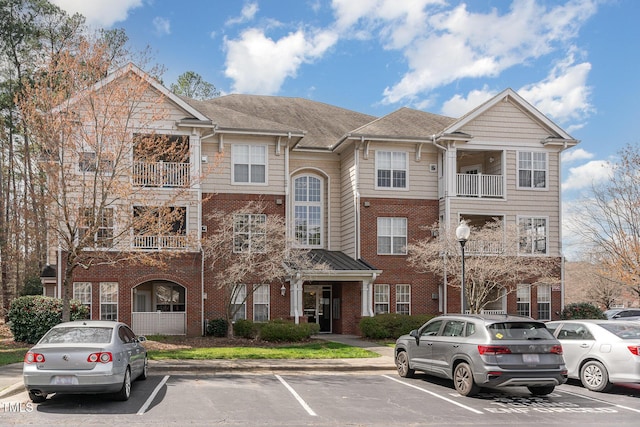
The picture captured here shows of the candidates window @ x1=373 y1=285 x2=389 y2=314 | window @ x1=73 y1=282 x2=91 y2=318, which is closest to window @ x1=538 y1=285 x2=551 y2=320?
window @ x1=373 y1=285 x2=389 y2=314

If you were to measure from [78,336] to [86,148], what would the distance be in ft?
29.1

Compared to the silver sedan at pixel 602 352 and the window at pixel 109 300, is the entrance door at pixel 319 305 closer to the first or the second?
the window at pixel 109 300

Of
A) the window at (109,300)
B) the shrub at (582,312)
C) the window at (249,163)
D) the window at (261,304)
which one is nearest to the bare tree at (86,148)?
the window at (109,300)

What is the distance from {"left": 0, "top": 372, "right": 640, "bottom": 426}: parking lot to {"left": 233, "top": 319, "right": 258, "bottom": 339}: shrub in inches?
354

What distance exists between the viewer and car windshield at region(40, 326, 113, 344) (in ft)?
38.5

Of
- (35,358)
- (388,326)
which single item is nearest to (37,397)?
(35,358)

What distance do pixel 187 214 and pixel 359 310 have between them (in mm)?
8168

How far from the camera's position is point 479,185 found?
28766 mm

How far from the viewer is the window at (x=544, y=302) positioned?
29281mm

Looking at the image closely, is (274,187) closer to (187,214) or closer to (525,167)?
(187,214)

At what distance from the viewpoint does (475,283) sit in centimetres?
2575

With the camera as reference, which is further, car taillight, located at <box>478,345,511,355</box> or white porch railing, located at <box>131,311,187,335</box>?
white porch railing, located at <box>131,311,187,335</box>

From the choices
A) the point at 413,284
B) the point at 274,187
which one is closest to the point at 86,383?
the point at 274,187

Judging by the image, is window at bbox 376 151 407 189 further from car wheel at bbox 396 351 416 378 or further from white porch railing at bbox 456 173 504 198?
car wheel at bbox 396 351 416 378
